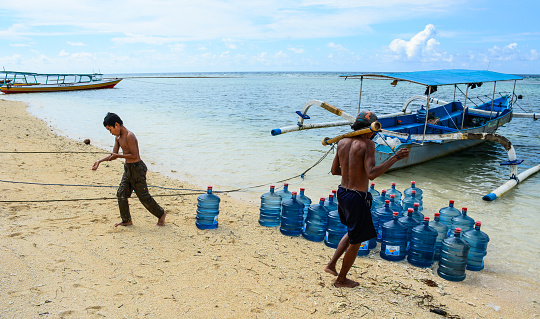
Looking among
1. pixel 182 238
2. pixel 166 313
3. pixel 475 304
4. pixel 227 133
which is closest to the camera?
pixel 166 313

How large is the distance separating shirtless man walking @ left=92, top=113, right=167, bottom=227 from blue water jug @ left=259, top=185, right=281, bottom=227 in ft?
5.78

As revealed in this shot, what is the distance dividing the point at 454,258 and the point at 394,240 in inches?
33.0

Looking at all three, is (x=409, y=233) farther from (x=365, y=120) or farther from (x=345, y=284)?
(x=365, y=120)

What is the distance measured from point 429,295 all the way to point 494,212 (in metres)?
5.34

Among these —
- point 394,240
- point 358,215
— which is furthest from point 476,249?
point 358,215

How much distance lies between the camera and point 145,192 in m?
6.19

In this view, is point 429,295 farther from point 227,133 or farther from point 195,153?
point 227,133

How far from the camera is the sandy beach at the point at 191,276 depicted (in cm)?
419

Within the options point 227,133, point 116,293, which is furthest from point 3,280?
point 227,133

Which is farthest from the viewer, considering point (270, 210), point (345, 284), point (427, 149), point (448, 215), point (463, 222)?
point (427, 149)

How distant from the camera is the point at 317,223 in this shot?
20.8ft

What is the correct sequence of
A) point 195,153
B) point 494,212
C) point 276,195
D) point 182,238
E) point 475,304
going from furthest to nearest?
point 195,153 < point 494,212 < point 276,195 < point 182,238 < point 475,304

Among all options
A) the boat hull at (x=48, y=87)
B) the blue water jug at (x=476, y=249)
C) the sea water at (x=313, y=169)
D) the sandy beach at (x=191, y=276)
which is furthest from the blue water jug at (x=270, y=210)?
the boat hull at (x=48, y=87)

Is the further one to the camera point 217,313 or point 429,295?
point 429,295
